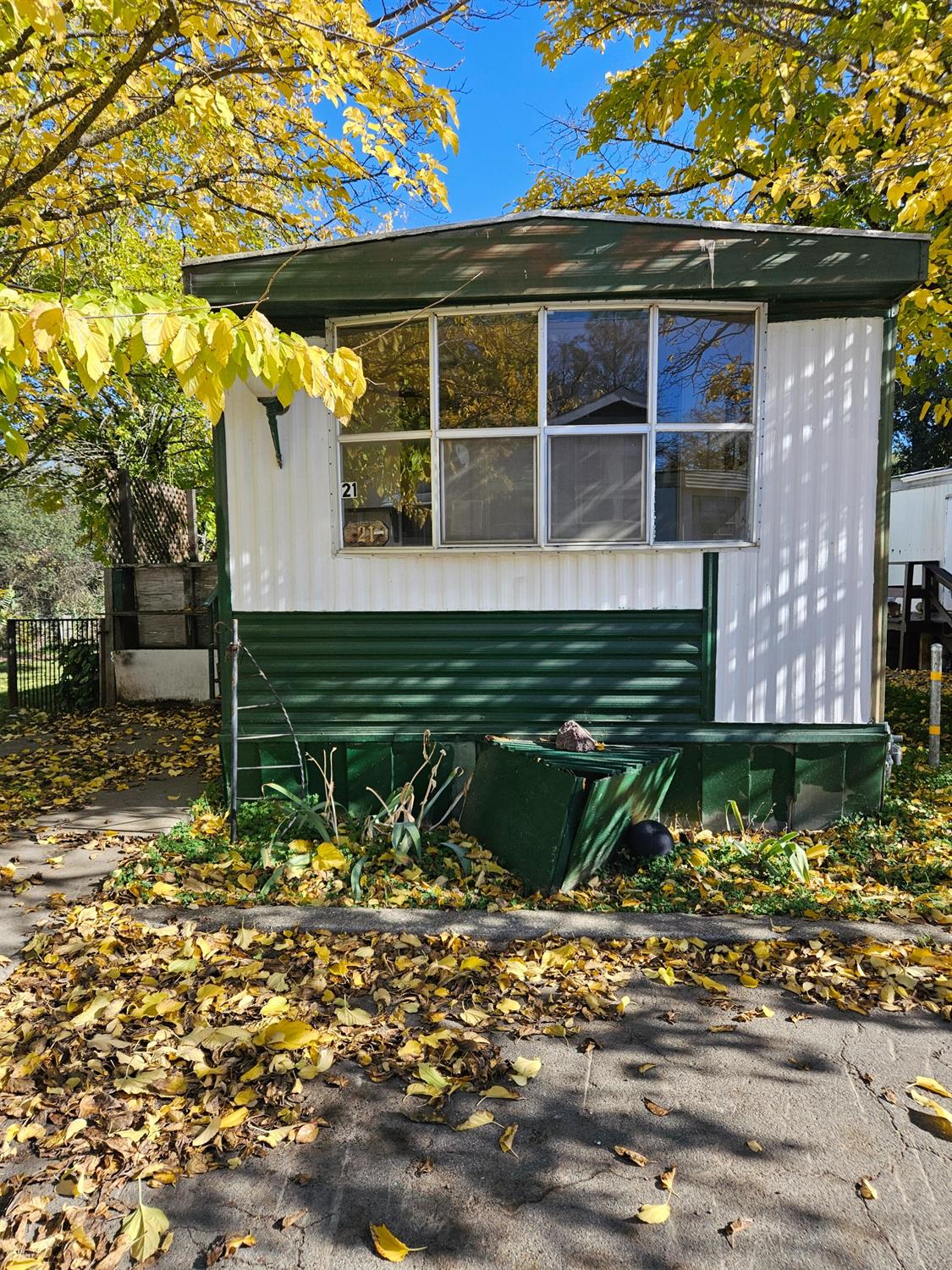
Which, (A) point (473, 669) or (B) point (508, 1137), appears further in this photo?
(A) point (473, 669)

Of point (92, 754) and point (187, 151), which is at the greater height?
point (187, 151)

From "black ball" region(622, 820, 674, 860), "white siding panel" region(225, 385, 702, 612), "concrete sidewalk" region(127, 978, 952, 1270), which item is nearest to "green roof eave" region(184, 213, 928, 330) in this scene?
"white siding panel" region(225, 385, 702, 612)

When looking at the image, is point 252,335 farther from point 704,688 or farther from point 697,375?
point 704,688

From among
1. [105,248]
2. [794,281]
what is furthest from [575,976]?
[105,248]

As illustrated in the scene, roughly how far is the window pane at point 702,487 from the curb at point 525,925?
2.36 m

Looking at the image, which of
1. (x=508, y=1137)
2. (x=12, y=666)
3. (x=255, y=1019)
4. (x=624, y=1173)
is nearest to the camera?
(x=624, y=1173)

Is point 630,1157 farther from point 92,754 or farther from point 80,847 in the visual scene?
point 92,754

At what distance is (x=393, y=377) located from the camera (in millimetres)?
4973

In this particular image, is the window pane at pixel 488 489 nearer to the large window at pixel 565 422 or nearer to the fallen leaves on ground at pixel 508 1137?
the large window at pixel 565 422

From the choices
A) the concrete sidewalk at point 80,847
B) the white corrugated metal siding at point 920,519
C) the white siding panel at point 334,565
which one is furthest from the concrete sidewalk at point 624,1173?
the white corrugated metal siding at point 920,519

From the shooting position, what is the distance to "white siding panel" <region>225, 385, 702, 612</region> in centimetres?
491

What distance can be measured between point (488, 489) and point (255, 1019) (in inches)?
130

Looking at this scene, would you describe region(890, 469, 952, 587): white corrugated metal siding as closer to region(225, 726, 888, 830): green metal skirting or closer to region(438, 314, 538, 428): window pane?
region(225, 726, 888, 830): green metal skirting

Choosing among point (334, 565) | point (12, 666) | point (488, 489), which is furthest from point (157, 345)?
point (12, 666)
